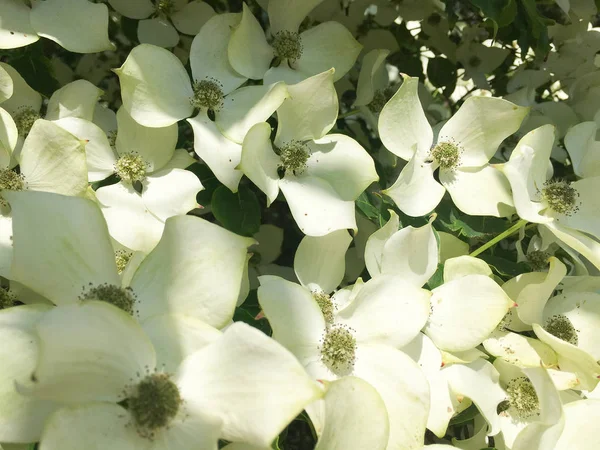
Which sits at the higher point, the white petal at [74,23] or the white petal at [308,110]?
the white petal at [74,23]

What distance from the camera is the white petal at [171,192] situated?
0.80 meters

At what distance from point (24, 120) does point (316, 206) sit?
45cm

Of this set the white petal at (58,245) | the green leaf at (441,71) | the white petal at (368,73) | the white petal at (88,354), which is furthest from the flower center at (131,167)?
the green leaf at (441,71)

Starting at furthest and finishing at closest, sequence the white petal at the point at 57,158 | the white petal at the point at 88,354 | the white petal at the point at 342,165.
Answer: the white petal at the point at 342,165 → the white petal at the point at 57,158 → the white petal at the point at 88,354

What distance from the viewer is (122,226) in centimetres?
75

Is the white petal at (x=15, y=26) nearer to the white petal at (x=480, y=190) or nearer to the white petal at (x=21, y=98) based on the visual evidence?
the white petal at (x=21, y=98)

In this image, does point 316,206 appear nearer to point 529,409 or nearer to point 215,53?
point 215,53

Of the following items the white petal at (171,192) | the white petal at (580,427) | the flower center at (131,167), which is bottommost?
the white petal at (580,427)

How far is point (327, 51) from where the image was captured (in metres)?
0.98

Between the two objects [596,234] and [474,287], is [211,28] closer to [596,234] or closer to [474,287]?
[474,287]

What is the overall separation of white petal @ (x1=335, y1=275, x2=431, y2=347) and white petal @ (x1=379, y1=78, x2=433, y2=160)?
0.25 meters

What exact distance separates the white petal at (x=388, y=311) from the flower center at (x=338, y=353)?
0.08 feet

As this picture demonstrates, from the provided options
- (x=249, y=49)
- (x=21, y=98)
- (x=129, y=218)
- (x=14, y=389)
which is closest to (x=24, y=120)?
(x=21, y=98)

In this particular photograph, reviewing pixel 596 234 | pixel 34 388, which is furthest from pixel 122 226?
pixel 596 234
